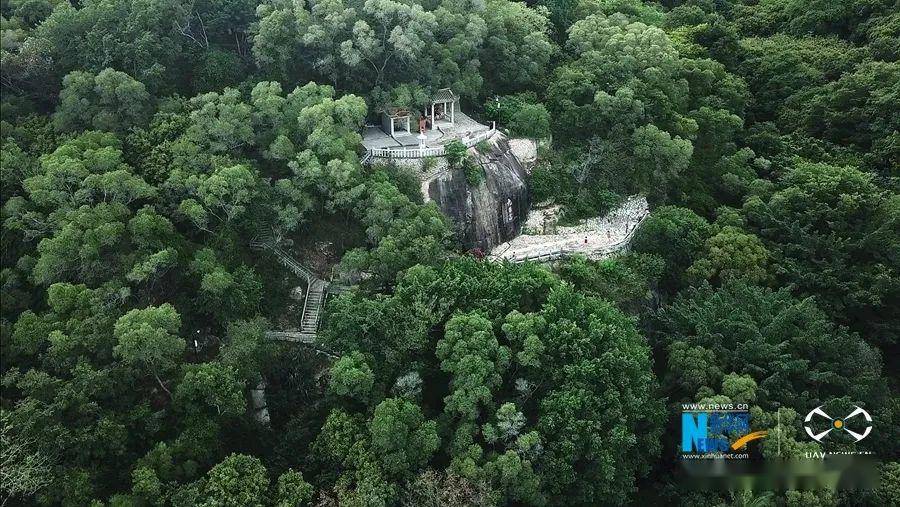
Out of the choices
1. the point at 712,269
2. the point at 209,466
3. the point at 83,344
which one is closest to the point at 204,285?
the point at 83,344

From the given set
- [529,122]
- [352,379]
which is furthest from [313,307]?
[529,122]

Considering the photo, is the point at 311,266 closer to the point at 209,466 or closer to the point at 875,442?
the point at 209,466

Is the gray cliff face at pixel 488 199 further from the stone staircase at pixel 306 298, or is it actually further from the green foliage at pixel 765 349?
the green foliage at pixel 765 349

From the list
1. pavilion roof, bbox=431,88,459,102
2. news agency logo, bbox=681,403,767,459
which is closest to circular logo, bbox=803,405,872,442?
news agency logo, bbox=681,403,767,459

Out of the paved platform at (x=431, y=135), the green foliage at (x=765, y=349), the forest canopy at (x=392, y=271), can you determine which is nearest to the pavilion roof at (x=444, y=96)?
the forest canopy at (x=392, y=271)

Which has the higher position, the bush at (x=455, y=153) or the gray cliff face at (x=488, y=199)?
the bush at (x=455, y=153)
